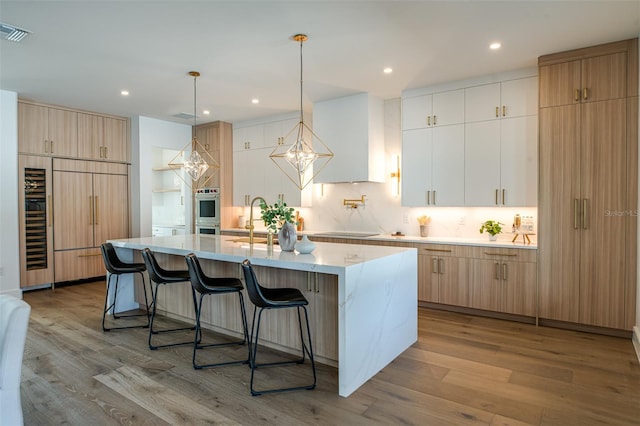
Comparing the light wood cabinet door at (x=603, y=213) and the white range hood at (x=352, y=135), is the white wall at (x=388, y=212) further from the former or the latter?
the light wood cabinet door at (x=603, y=213)

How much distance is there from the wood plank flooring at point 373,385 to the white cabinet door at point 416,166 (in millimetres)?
1881

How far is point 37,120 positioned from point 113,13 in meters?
3.62

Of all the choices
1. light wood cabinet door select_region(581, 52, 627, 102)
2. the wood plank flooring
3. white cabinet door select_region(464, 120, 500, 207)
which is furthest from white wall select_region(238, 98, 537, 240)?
the wood plank flooring

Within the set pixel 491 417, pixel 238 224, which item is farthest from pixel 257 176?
pixel 491 417

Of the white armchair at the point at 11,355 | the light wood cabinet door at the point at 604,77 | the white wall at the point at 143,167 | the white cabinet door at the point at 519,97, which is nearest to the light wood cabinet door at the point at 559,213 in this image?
the light wood cabinet door at the point at 604,77

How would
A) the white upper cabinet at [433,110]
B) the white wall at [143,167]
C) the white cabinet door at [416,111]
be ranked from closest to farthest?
1. the white upper cabinet at [433,110]
2. the white cabinet door at [416,111]
3. the white wall at [143,167]

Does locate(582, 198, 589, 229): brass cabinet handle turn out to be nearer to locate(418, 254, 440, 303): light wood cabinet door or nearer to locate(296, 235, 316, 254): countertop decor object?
locate(418, 254, 440, 303): light wood cabinet door

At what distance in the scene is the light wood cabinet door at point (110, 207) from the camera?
639 centimetres

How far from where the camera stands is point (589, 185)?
150 inches

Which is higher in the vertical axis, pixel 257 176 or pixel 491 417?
pixel 257 176

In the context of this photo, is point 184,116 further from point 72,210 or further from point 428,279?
point 428,279

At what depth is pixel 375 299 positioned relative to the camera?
2.90 meters

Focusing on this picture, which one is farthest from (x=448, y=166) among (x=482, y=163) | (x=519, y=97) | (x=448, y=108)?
(x=519, y=97)

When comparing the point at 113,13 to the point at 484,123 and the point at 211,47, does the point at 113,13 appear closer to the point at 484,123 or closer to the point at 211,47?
the point at 211,47
